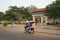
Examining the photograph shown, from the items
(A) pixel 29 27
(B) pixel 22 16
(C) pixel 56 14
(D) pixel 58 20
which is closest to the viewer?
(A) pixel 29 27

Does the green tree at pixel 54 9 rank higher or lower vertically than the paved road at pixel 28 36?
higher

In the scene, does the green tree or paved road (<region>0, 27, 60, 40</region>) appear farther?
the green tree

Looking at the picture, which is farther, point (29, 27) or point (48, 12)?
point (48, 12)

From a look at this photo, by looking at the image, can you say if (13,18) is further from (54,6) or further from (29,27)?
(29,27)

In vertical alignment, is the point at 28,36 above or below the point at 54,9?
below

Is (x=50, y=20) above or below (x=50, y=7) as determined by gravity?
below

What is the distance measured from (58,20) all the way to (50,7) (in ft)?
14.3

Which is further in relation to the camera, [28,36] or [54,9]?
[54,9]

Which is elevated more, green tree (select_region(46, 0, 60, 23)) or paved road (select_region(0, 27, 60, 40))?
green tree (select_region(46, 0, 60, 23))

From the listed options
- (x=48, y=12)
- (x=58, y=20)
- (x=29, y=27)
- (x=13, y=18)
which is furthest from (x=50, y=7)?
(x=13, y=18)

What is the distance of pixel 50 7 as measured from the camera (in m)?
39.3

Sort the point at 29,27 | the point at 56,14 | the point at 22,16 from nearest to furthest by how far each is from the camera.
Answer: the point at 29,27 < the point at 56,14 < the point at 22,16

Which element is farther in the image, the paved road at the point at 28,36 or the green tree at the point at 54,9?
the green tree at the point at 54,9

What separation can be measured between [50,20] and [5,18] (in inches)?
763
